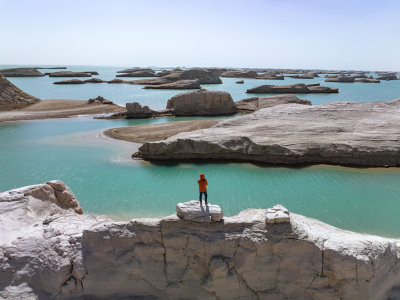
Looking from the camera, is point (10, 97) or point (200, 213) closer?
point (200, 213)

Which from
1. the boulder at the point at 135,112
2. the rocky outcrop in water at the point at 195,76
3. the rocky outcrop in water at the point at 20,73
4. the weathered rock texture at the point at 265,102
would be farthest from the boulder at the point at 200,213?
the rocky outcrop in water at the point at 20,73

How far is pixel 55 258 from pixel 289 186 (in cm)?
958

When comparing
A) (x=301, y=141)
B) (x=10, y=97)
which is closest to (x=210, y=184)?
(x=301, y=141)

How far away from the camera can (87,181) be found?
14156mm

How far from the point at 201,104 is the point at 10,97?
21.9m

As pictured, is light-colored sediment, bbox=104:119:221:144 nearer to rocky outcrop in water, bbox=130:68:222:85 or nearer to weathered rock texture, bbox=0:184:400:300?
weathered rock texture, bbox=0:184:400:300

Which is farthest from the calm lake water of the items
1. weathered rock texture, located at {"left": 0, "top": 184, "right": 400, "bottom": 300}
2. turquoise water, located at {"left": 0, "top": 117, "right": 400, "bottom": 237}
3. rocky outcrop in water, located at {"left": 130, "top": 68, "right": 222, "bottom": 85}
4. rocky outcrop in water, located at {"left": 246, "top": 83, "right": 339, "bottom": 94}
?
rocky outcrop in water, located at {"left": 130, "top": 68, "right": 222, "bottom": 85}

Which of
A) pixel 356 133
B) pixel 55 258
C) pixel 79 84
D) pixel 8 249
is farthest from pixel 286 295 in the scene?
pixel 79 84

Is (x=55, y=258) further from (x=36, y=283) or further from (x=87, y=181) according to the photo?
(x=87, y=181)

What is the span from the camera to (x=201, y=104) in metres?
32.1

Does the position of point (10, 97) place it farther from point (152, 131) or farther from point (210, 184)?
point (210, 184)

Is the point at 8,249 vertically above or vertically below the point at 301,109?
below

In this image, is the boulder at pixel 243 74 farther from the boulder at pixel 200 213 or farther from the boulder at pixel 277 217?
the boulder at pixel 200 213

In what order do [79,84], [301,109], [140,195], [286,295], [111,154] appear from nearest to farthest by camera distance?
[286,295], [140,195], [111,154], [301,109], [79,84]
